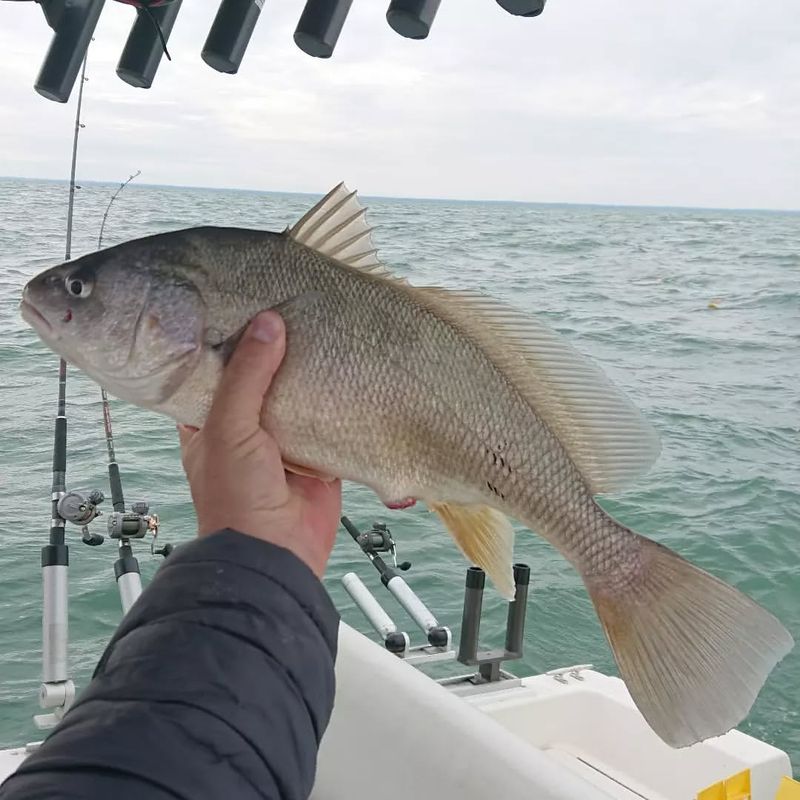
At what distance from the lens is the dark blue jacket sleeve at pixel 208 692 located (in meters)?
0.94

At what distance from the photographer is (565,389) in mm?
1711

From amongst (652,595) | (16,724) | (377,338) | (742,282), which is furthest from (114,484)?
(742,282)

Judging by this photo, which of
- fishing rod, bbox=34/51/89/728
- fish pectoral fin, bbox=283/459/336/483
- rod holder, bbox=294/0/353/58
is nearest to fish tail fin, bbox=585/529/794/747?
fish pectoral fin, bbox=283/459/336/483

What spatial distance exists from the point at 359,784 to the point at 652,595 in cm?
110

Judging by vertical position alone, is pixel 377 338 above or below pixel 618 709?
above

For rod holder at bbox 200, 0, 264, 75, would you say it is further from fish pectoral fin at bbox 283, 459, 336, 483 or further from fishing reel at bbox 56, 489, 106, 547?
fish pectoral fin at bbox 283, 459, 336, 483

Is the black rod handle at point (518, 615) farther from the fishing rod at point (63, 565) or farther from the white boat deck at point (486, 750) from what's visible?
the fishing rod at point (63, 565)

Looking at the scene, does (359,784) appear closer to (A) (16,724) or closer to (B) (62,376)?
(B) (62,376)

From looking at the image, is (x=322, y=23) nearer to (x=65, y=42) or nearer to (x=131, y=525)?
(x=65, y=42)

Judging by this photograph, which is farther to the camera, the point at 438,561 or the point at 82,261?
the point at 438,561

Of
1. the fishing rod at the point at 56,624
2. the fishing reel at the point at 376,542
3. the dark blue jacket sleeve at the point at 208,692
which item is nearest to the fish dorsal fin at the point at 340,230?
the dark blue jacket sleeve at the point at 208,692

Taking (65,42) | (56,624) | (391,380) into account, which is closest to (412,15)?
(65,42)

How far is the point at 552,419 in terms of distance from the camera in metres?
1.70

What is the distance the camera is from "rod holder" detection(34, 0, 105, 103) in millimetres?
2766
